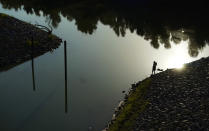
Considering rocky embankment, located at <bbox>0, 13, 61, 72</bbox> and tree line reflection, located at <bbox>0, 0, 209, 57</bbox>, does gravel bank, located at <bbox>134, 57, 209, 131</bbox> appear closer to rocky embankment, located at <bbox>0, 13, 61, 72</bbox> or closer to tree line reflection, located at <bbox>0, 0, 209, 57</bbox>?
tree line reflection, located at <bbox>0, 0, 209, 57</bbox>

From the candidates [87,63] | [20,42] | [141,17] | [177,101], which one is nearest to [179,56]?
[87,63]

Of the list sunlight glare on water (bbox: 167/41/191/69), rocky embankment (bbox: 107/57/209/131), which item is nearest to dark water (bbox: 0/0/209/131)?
sunlight glare on water (bbox: 167/41/191/69)

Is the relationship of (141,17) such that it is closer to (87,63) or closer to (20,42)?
(87,63)

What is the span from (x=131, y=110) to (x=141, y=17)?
31986mm

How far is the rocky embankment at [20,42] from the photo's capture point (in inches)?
1380

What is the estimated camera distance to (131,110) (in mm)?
24391

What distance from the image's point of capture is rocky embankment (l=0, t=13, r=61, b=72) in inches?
1380

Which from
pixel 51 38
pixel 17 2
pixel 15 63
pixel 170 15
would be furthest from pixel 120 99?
pixel 17 2

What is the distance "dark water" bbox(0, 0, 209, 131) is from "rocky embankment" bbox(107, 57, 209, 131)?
12.1 feet

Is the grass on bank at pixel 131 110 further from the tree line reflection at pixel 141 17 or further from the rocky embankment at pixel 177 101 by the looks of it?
the tree line reflection at pixel 141 17

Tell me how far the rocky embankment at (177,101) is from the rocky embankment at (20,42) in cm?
1638

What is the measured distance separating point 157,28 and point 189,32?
5272 millimetres

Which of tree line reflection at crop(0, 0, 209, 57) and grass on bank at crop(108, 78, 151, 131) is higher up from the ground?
tree line reflection at crop(0, 0, 209, 57)

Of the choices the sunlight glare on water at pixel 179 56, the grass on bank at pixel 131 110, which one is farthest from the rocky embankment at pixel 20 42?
the sunlight glare on water at pixel 179 56
